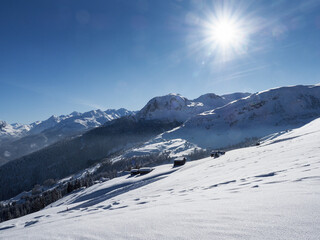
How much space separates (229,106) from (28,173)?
748 ft

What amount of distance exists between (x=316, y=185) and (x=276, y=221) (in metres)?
2.99

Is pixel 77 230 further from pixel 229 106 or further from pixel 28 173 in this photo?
pixel 28 173

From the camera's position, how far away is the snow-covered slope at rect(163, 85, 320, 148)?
482 feet

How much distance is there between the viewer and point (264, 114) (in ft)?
550

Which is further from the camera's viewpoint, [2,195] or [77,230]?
[2,195]

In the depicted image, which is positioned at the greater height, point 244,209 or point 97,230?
point 97,230

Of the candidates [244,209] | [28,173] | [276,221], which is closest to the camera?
[276,221]

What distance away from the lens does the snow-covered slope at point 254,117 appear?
146875 mm

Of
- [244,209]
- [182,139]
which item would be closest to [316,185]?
[244,209]

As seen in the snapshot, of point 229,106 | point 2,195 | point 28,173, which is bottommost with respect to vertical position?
point 2,195

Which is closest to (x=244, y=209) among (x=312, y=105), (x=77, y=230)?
(x=77, y=230)

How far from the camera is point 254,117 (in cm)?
17000

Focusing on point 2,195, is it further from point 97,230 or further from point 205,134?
point 97,230

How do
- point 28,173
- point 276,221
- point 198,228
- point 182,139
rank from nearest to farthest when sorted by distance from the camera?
point 276,221 < point 198,228 < point 182,139 < point 28,173
